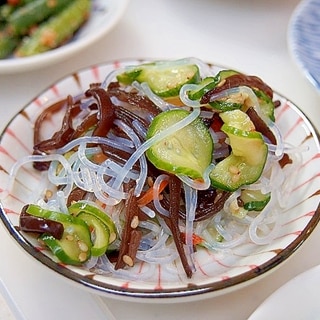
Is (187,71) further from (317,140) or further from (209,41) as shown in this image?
(209,41)

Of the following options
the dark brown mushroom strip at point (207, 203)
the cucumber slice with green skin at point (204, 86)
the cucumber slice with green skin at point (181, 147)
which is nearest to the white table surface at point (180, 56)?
the dark brown mushroom strip at point (207, 203)

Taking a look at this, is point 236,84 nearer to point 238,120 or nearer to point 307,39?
point 238,120

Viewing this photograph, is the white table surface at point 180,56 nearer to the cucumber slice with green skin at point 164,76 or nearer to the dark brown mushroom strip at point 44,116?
the dark brown mushroom strip at point 44,116

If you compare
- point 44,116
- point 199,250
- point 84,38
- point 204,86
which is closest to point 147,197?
point 199,250

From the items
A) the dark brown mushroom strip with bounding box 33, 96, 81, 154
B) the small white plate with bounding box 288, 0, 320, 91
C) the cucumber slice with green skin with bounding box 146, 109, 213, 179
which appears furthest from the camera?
the small white plate with bounding box 288, 0, 320, 91

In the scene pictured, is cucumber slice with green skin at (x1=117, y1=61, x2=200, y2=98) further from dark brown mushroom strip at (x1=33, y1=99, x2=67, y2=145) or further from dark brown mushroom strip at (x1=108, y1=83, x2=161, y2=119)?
dark brown mushroom strip at (x1=33, y1=99, x2=67, y2=145)

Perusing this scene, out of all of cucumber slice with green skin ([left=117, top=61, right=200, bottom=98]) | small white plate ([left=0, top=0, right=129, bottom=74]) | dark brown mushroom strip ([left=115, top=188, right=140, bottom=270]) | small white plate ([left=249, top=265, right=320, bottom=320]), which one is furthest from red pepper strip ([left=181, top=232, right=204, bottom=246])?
small white plate ([left=0, top=0, right=129, bottom=74])
